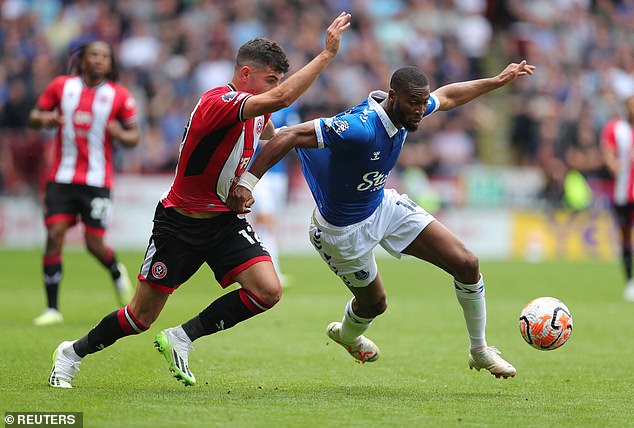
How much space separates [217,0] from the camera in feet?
82.7

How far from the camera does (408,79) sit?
23.1 ft

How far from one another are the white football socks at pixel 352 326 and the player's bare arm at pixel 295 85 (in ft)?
7.16

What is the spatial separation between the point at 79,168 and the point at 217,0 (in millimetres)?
14997

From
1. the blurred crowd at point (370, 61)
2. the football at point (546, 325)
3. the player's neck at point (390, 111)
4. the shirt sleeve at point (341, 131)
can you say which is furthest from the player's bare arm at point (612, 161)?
the shirt sleeve at point (341, 131)

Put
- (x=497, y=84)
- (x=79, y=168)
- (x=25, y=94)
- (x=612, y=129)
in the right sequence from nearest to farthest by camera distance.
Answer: (x=497, y=84) < (x=79, y=168) < (x=612, y=129) < (x=25, y=94)

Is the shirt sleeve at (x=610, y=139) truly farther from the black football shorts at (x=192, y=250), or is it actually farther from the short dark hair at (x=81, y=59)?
the black football shorts at (x=192, y=250)

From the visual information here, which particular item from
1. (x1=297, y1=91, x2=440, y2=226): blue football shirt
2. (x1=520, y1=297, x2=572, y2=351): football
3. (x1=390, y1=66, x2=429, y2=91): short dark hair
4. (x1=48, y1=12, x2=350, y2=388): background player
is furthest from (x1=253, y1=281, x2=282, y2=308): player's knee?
(x1=520, y1=297, x2=572, y2=351): football

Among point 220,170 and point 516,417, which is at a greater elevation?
point 220,170

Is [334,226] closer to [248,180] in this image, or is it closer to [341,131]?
[341,131]

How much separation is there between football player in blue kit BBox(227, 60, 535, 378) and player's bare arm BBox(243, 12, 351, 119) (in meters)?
0.39

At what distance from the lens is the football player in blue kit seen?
7.05 metres

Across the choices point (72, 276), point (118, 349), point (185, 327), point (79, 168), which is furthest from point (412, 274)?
point (185, 327)

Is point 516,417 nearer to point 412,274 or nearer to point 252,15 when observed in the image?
point 412,274

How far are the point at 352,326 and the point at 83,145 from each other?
4.41 meters
